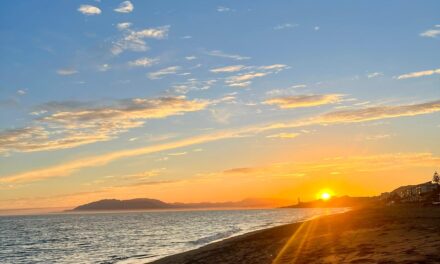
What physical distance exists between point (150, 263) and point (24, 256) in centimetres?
2919

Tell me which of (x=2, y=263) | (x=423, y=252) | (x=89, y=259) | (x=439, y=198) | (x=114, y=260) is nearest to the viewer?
(x=423, y=252)

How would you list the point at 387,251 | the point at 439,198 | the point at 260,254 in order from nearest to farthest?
the point at 387,251
the point at 260,254
the point at 439,198

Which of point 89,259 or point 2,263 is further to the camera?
point 2,263

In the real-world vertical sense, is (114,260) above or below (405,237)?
below

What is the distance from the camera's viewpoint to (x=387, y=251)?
1914 cm

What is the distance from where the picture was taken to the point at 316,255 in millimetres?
22500

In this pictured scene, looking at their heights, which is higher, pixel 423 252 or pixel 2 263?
pixel 423 252

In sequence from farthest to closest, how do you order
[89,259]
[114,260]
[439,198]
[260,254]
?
1. [439,198]
2. [89,259]
3. [114,260]
4. [260,254]

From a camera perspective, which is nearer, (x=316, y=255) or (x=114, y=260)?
(x=316, y=255)

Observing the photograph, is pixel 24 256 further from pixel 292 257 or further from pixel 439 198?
pixel 439 198

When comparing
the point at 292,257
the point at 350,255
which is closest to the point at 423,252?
the point at 350,255

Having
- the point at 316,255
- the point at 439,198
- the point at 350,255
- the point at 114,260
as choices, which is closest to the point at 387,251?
the point at 350,255

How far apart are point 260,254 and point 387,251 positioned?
11585 millimetres

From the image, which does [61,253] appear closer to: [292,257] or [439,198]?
[292,257]
